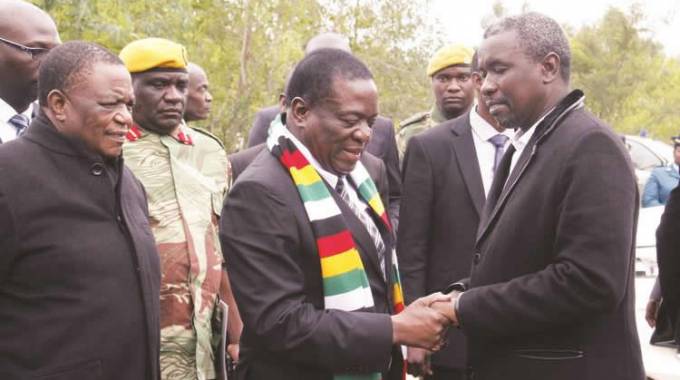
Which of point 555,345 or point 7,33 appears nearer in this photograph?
point 555,345

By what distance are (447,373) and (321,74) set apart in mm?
1830

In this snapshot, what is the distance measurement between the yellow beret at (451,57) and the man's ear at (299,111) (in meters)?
2.59

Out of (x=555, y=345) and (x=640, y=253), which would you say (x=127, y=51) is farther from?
(x=640, y=253)

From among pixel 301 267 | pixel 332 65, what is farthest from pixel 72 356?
pixel 332 65

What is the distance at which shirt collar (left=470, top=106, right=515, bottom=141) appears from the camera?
15.1 ft

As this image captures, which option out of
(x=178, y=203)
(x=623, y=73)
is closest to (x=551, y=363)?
(x=178, y=203)

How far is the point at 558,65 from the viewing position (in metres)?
3.30

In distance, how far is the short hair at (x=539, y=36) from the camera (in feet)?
10.8

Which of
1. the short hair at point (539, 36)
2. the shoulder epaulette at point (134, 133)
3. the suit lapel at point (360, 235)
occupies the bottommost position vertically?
the suit lapel at point (360, 235)

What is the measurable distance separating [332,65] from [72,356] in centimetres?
134

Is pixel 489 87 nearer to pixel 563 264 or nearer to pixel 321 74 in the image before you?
pixel 321 74

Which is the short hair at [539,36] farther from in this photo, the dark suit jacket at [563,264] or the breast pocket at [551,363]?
the breast pocket at [551,363]

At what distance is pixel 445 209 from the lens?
450cm

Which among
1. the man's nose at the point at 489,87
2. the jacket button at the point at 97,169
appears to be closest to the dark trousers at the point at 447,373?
the man's nose at the point at 489,87
